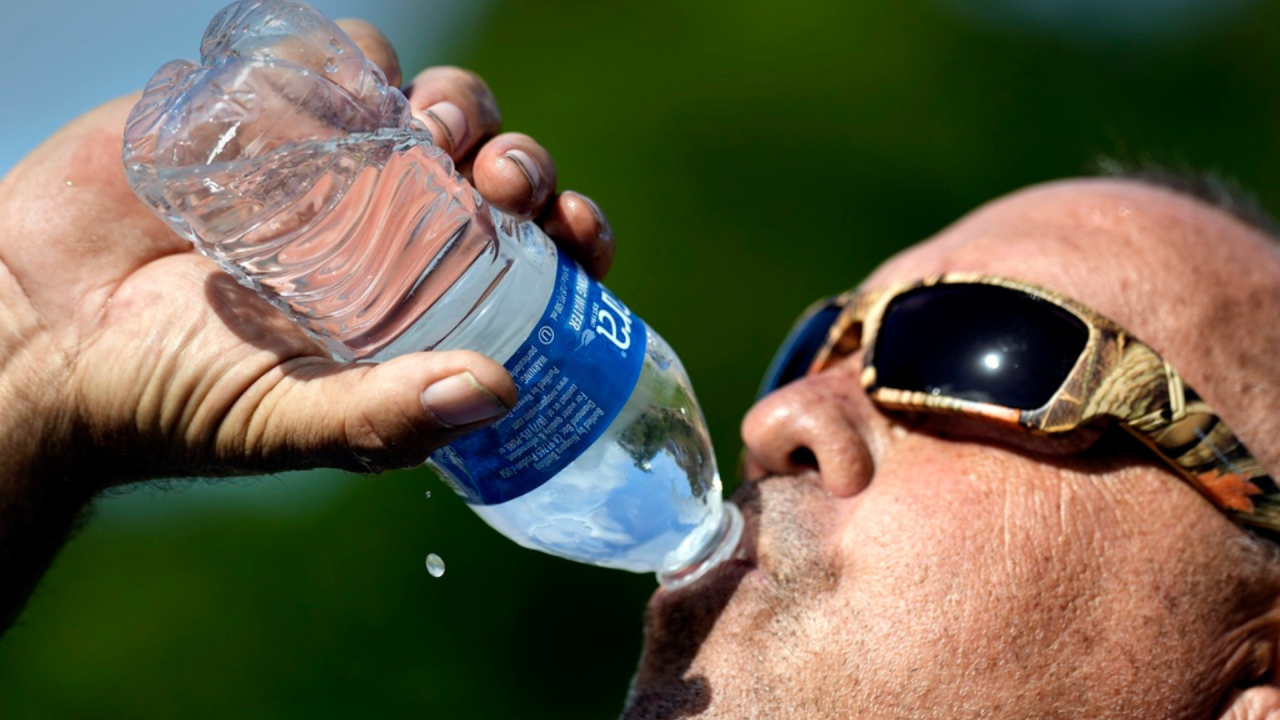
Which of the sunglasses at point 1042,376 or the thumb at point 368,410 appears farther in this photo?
the sunglasses at point 1042,376

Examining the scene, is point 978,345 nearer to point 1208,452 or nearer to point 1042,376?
point 1042,376

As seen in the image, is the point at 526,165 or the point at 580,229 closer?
the point at 526,165

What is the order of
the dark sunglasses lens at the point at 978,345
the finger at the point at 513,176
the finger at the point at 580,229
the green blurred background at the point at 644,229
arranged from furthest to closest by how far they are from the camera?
Result: 1. the green blurred background at the point at 644,229
2. the dark sunglasses lens at the point at 978,345
3. the finger at the point at 580,229
4. the finger at the point at 513,176

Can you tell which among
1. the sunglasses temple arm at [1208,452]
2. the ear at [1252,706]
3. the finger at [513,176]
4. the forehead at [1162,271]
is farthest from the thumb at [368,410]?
the ear at [1252,706]

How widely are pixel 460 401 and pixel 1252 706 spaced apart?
5.73ft

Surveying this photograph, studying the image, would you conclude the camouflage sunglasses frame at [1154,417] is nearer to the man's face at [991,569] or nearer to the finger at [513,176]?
the man's face at [991,569]

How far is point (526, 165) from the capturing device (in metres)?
2.17

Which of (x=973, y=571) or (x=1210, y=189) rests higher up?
(x=1210, y=189)

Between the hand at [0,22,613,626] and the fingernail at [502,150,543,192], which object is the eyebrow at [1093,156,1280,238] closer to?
A: the hand at [0,22,613,626]

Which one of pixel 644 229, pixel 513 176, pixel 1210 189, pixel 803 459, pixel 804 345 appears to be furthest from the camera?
pixel 644 229

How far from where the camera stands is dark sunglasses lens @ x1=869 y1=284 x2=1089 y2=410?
2.38 meters

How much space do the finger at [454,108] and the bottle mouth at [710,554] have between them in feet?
2.93

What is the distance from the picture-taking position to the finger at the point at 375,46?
7.75 ft

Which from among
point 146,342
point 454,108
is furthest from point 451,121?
point 146,342
